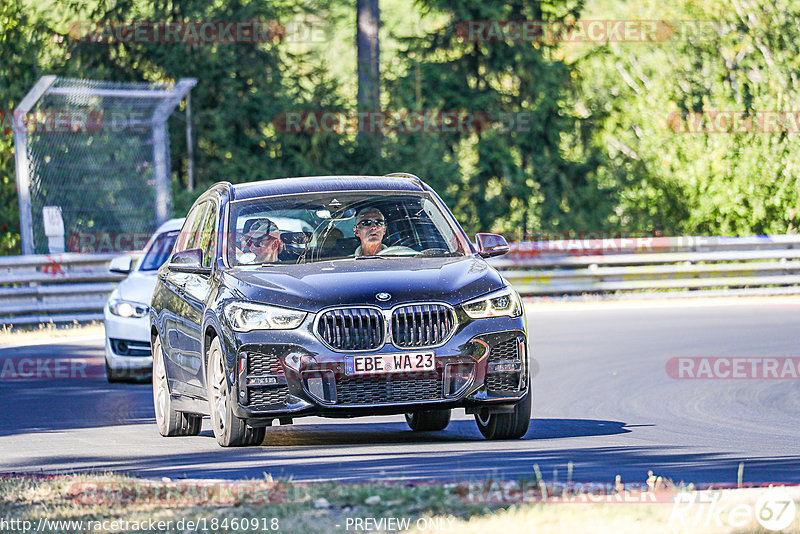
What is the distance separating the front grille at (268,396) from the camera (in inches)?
380

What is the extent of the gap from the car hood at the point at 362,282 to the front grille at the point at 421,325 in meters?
0.06

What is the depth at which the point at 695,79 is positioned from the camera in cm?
3594

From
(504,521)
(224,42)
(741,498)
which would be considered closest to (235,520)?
(504,521)

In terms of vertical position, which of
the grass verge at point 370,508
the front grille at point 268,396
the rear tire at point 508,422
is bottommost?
the rear tire at point 508,422

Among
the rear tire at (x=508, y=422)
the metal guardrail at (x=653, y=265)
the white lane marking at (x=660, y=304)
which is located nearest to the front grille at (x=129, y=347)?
the rear tire at (x=508, y=422)

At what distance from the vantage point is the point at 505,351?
9898 millimetres

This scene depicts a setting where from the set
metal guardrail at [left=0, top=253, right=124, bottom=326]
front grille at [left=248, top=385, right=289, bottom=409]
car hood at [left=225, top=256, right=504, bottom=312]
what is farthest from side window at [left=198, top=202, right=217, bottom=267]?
metal guardrail at [left=0, top=253, right=124, bottom=326]

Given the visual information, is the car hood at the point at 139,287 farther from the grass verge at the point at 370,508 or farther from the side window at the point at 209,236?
the grass verge at the point at 370,508

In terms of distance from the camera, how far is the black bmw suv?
31.4ft

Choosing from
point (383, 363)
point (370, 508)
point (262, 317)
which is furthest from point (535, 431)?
point (370, 508)

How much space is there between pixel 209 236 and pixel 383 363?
221 centimetres

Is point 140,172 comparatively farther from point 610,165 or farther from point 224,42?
point 610,165

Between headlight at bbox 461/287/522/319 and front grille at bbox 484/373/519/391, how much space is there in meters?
0.38

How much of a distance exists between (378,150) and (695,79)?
26.2 feet
